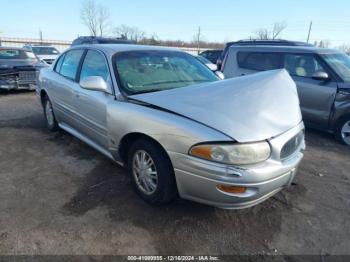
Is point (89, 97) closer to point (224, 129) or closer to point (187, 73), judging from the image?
point (187, 73)

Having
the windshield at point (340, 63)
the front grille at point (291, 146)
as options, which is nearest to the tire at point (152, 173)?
the front grille at point (291, 146)

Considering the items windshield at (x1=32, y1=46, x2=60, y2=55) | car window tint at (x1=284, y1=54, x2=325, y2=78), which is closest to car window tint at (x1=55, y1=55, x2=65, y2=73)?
car window tint at (x1=284, y1=54, x2=325, y2=78)

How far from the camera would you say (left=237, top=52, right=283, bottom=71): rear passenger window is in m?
6.25

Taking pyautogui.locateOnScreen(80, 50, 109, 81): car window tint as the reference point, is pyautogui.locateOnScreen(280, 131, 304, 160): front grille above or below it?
below

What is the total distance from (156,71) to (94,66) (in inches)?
33.6

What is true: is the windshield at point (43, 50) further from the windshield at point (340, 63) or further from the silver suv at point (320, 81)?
the windshield at point (340, 63)

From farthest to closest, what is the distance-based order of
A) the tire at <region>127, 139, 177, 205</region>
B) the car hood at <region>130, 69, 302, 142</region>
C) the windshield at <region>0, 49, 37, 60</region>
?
the windshield at <region>0, 49, 37, 60</region> < the tire at <region>127, 139, 177, 205</region> < the car hood at <region>130, 69, 302, 142</region>

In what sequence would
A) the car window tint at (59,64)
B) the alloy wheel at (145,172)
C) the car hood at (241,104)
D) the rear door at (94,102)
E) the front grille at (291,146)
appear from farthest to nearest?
the car window tint at (59,64), the rear door at (94,102), the alloy wheel at (145,172), the front grille at (291,146), the car hood at (241,104)

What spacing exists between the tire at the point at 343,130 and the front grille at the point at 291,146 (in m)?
2.81

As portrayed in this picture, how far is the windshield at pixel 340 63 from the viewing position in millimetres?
5360

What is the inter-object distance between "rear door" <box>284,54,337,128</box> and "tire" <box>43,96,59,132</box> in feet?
15.3

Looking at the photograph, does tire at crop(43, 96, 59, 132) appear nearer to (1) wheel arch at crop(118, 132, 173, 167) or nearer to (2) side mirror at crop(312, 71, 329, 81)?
(1) wheel arch at crop(118, 132, 173, 167)

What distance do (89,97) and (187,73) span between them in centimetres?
126

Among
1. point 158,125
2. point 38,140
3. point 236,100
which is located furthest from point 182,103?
point 38,140
